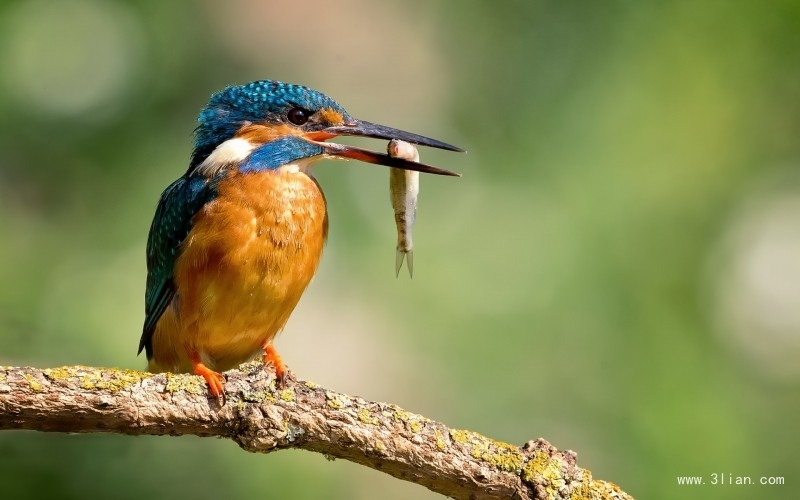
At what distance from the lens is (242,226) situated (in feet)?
10.4

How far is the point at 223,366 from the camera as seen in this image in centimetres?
354

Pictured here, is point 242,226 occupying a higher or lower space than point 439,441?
higher

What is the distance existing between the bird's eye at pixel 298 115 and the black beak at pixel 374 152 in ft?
0.28

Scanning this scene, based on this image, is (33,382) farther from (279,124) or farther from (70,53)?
(70,53)

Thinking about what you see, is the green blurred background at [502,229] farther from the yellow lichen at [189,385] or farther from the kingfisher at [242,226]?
the yellow lichen at [189,385]

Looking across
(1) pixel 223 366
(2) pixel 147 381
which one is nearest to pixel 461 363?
(1) pixel 223 366

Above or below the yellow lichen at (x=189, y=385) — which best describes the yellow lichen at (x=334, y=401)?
above

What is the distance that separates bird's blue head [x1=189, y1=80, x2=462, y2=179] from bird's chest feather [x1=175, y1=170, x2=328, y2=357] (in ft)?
0.58

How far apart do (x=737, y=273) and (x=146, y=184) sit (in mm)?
2800

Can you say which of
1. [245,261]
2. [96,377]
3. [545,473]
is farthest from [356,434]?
[245,261]

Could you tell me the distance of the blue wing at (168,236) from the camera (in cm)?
331

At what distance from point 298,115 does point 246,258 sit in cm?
63

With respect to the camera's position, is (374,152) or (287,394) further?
(374,152)

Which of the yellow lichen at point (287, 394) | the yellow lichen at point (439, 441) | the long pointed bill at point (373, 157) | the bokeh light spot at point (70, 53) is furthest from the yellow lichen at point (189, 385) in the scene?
the bokeh light spot at point (70, 53)
